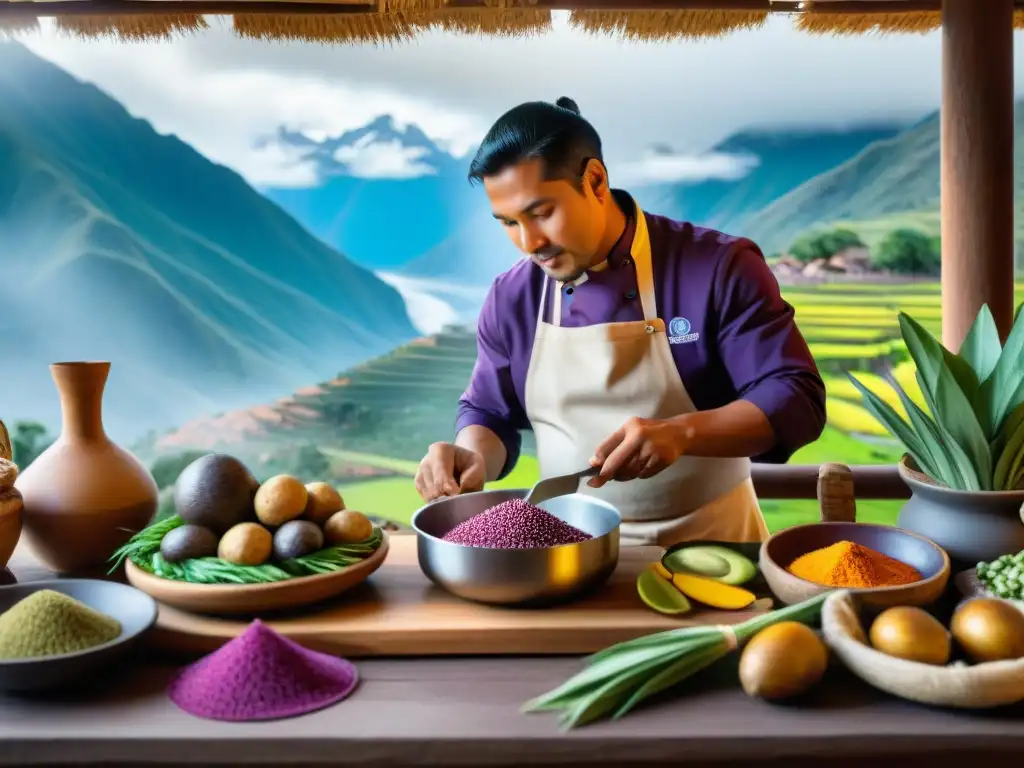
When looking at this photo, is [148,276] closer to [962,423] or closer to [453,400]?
[453,400]

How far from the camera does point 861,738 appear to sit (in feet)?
3.83

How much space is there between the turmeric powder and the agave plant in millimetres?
246

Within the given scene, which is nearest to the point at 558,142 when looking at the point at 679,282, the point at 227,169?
the point at 679,282

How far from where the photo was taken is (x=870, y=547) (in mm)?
1669

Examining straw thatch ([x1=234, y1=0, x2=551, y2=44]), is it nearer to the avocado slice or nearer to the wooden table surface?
the avocado slice

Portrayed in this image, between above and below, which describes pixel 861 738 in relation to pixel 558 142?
below

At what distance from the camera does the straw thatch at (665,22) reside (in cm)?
333

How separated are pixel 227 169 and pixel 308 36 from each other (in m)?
2.75

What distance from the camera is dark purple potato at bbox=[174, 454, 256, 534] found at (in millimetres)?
1639

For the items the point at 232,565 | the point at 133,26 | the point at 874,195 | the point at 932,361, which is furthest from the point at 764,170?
the point at 232,565

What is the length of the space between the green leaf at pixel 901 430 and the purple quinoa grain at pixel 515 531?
64cm

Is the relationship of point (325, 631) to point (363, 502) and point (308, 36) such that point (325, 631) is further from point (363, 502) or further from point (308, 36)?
point (363, 502)

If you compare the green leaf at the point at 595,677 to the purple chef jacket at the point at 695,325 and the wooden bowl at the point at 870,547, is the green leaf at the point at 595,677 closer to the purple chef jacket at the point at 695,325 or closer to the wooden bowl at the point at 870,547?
the wooden bowl at the point at 870,547

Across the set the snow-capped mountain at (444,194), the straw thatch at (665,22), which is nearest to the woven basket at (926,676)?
the straw thatch at (665,22)
